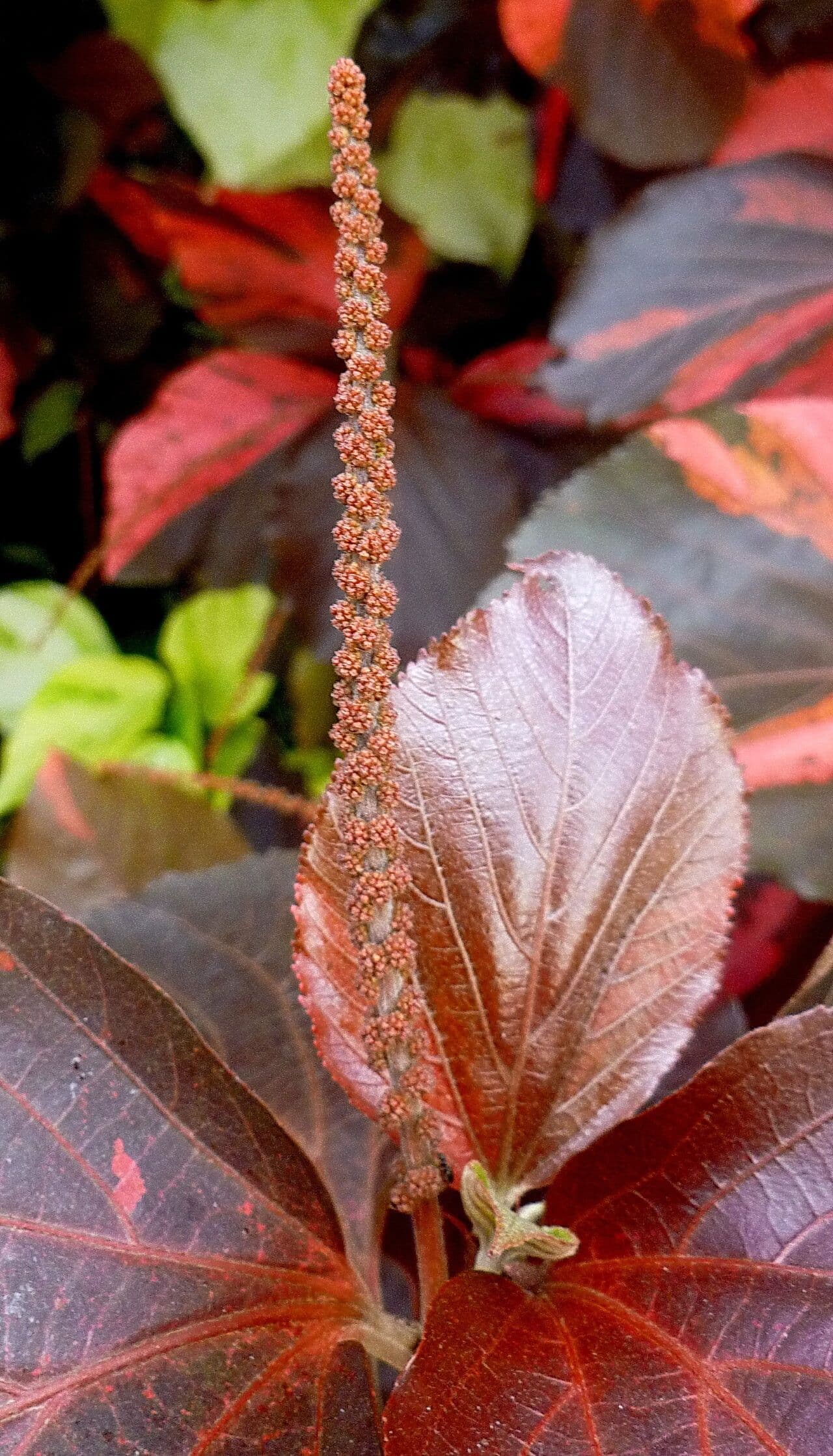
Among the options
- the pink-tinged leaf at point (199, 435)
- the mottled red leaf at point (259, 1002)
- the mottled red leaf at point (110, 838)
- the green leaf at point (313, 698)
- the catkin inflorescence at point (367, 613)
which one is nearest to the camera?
the catkin inflorescence at point (367, 613)

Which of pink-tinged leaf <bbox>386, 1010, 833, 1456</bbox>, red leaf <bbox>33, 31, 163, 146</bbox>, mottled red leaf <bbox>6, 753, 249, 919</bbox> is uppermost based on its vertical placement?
red leaf <bbox>33, 31, 163, 146</bbox>

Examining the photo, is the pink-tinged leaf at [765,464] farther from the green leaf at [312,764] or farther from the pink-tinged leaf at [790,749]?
the green leaf at [312,764]

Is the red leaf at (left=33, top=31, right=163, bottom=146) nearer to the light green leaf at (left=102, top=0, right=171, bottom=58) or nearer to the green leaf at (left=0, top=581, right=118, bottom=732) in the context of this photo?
the light green leaf at (left=102, top=0, right=171, bottom=58)

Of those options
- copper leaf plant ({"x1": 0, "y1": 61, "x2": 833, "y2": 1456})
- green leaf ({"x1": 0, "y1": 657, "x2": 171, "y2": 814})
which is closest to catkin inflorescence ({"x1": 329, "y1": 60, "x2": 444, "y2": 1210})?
copper leaf plant ({"x1": 0, "y1": 61, "x2": 833, "y2": 1456})

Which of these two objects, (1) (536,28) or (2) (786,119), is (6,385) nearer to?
(1) (536,28)

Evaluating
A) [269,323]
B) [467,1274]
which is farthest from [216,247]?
[467,1274]

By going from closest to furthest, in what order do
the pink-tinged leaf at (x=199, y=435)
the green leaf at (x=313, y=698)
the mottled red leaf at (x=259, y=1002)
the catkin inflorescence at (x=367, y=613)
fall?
the catkin inflorescence at (x=367, y=613)
the mottled red leaf at (x=259, y=1002)
the pink-tinged leaf at (x=199, y=435)
the green leaf at (x=313, y=698)

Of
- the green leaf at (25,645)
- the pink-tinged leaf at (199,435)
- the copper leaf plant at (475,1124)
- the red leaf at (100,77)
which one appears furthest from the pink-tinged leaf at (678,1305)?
the red leaf at (100,77)
